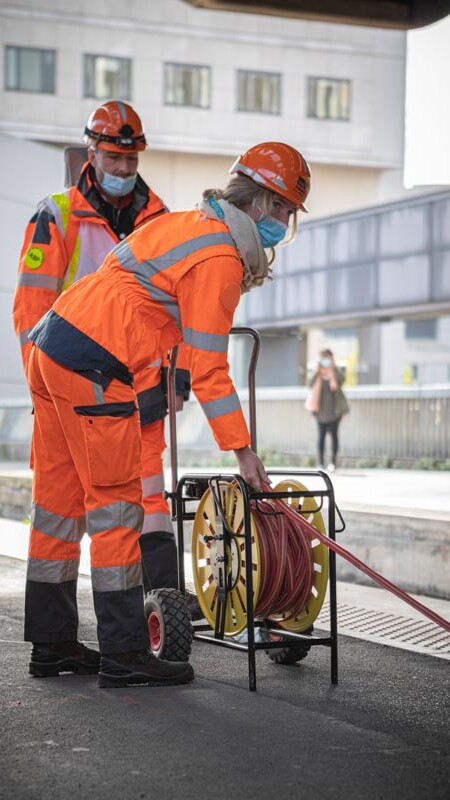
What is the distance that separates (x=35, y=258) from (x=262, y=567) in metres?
1.88

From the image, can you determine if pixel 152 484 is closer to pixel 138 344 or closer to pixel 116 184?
pixel 138 344

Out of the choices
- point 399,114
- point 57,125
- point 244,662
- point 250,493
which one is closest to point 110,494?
point 250,493

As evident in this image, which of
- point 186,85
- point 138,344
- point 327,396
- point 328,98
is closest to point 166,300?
point 138,344

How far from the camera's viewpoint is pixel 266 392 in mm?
24141

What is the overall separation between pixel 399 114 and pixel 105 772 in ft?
154

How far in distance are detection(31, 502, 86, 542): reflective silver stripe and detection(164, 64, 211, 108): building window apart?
42.4 m

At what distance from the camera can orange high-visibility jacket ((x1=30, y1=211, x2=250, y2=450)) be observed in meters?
4.48

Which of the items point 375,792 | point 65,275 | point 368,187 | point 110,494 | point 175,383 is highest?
point 368,187

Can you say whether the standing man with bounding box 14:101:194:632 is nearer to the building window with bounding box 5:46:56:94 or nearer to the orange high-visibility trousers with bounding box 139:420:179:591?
the orange high-visibility trousers with bounding box 139:420:179:591

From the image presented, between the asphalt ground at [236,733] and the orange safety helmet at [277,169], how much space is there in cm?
187

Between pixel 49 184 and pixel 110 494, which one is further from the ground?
pixel 49 184

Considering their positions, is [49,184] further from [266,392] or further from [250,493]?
[250,493]

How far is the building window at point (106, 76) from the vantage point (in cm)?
4491

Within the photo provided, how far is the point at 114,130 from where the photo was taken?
225 inches
